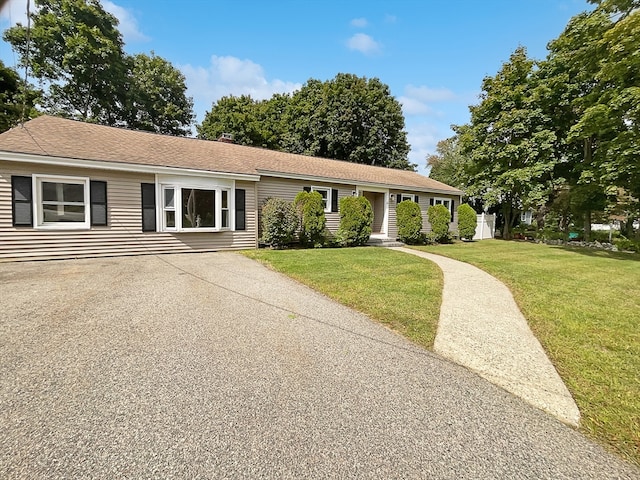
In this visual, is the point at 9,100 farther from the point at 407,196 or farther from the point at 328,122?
the point at 407,196

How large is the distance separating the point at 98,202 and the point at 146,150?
266 centimetres

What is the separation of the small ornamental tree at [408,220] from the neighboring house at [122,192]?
402 cm

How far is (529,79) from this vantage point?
17.6 meters

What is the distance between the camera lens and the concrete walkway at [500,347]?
8.46 feet

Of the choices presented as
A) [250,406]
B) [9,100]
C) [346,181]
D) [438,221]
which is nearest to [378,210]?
[438,221]

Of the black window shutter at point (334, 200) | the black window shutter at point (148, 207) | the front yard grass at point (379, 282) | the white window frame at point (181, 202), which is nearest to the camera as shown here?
the front yard grass at point (379, 282)

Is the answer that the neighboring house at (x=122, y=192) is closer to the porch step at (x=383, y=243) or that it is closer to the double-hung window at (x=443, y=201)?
the porch step at (x=383, y=243)

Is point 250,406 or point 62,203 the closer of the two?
point 250,406

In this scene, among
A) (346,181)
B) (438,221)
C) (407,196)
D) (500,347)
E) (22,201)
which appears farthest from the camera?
(407,196)

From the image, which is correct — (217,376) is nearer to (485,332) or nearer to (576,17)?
(485,332)

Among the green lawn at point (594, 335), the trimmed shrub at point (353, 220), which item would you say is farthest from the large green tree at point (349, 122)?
the green lawn at point (594, 335)

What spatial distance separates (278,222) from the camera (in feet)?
35.5

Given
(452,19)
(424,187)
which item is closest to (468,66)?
(452,19)

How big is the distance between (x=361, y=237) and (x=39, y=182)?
10.4m
